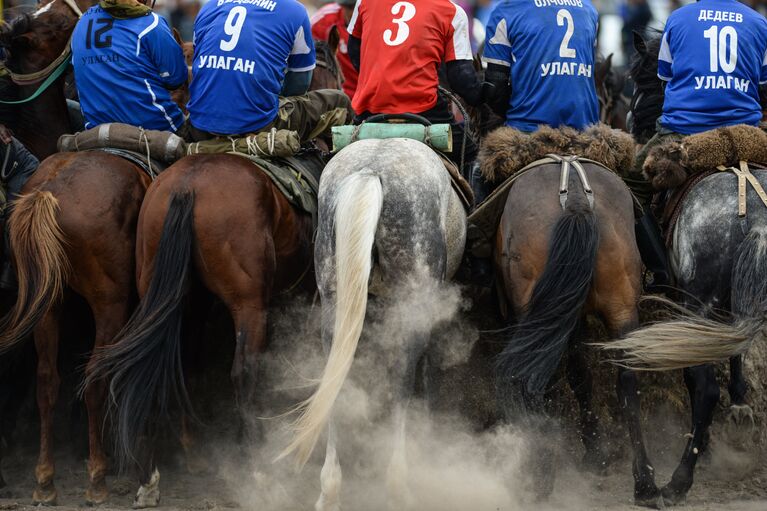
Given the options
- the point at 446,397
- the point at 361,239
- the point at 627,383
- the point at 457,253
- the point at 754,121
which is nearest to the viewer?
the point at 361,239

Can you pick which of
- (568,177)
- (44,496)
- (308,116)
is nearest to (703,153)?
(568,177)

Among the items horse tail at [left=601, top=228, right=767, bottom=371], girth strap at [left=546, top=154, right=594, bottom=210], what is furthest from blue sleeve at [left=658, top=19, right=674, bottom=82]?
horse tail at [left=601, top=228, right=767, bottom=371]

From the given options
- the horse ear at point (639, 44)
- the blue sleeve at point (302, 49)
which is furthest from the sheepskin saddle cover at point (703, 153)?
the blue sleeve at point (302, 49)

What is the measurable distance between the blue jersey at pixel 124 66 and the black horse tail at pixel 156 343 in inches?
48.6

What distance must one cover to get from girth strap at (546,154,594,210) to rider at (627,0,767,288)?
36.1 inches

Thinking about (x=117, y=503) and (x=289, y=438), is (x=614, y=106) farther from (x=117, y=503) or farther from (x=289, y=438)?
(x=117, y=503)

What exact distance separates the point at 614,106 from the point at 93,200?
6.35 m

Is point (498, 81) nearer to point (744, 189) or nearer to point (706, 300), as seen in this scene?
point (744, 189)

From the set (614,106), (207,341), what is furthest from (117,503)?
(614,106)

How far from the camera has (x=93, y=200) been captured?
6.48 m

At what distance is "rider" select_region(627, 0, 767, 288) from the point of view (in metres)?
6.92

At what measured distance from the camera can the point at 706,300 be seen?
6.41 meters

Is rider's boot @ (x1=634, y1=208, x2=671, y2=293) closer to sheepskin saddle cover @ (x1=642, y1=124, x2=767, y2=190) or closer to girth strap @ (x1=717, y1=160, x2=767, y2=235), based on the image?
sheepskin saddle cover @ (x1=642, y1=124, x2=767, y2=190)

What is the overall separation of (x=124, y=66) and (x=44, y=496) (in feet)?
9.29
